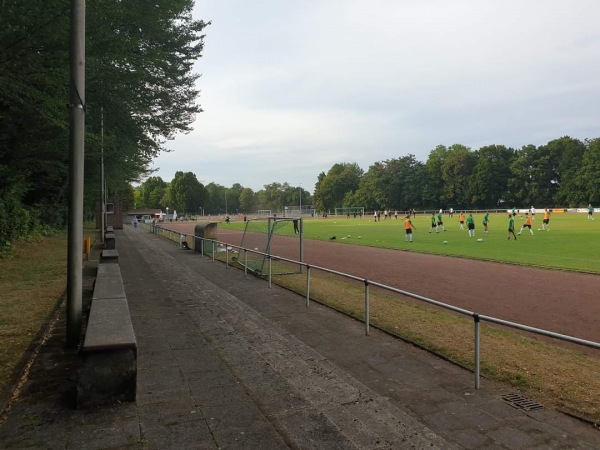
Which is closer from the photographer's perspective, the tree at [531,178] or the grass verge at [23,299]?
the grass verge at [23,299]

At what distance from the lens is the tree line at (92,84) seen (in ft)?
30.9

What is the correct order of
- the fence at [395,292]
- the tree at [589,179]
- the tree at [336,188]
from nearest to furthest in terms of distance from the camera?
1. the fence at [395,292]
2. the tree at [589,179]
3. the tree at [336,188]

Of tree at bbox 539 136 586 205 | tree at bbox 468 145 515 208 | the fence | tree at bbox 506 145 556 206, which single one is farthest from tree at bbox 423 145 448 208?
the fence

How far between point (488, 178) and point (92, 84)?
98280mm

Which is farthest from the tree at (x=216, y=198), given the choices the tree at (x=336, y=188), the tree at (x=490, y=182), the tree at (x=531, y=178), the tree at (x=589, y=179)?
the tree at (x=589, y=179)

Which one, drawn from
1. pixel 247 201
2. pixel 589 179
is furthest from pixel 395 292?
pixel 247 201

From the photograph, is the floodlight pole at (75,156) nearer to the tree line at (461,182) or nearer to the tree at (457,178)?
the tree line at (461,182)

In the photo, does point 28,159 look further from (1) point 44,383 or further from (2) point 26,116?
(1) point 44,383

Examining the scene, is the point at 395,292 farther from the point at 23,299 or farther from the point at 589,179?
the point at 589,179

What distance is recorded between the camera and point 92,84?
13609 mm

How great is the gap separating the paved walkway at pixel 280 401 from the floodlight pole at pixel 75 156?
0.81m

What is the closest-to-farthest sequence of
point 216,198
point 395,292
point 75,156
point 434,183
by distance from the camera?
point 75,156 → point 395,292 → point 434,183 → point 216,198

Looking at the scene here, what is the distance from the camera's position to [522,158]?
97812 mm

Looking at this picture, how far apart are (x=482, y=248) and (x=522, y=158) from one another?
86362 mm
